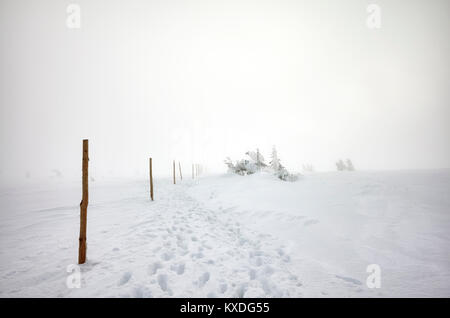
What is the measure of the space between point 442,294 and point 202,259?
15.0 ft

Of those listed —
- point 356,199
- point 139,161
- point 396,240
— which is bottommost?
point 396,240

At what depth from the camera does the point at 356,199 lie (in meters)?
7.93

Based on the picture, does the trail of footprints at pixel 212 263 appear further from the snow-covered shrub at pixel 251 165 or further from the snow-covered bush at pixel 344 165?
the snow-covered bush at pixel 344 165

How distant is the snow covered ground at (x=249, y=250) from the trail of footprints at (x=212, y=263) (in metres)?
0.02

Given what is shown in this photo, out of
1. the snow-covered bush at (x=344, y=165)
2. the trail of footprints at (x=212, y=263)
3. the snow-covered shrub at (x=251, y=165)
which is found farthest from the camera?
the snow-covered bush at (x=344, y=165)

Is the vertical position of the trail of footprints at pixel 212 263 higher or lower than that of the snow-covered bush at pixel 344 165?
lower

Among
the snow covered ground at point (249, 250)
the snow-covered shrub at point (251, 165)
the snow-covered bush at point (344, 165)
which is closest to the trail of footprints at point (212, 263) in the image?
the snow covered ground at point (249, 250)

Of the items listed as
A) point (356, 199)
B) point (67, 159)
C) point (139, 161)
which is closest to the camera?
point (356, 199)

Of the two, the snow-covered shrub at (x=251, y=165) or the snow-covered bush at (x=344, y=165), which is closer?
the snow-covered shrub at (x=251, y=165)

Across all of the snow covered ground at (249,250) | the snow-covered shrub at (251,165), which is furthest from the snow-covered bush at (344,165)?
the snow covered ground at (249,250)

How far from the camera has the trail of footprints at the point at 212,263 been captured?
341 cm

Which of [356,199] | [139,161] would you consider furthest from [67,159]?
[356,199]

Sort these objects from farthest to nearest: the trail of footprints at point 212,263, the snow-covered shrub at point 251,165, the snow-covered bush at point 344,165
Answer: the snow-covered bush at point 344,165 < the snow-covered shrub at point 251,165 < the trail of footprints at point 212,263
